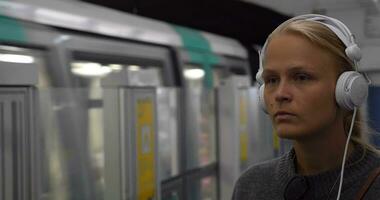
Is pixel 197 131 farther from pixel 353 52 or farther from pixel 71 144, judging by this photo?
pixel 353 52

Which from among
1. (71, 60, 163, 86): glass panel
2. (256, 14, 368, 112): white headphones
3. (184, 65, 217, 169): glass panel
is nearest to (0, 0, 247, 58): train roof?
(71, 60, 163, 86): glass panel

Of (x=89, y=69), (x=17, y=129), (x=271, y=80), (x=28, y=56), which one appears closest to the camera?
(x=271, y=80)

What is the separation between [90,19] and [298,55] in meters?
2.49

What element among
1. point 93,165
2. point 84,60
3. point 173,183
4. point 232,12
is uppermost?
point 232,12

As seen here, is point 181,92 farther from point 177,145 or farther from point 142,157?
point 142,157

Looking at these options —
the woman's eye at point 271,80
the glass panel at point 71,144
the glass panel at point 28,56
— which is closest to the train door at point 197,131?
the glass panel at point 71,144

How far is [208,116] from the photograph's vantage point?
4727 mm

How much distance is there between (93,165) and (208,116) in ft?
6.41

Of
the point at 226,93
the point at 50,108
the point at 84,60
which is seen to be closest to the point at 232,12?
the point at 226,93

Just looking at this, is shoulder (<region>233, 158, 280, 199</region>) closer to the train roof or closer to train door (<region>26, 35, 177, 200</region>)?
train door (<region>26, 35, 177, 200</region>)

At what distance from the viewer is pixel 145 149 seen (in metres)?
2.82

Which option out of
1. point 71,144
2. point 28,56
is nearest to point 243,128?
point 71,144

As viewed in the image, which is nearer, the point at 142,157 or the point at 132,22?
the point at 142,157

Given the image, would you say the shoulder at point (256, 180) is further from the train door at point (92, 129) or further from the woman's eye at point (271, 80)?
the train door at point (92, 129)
